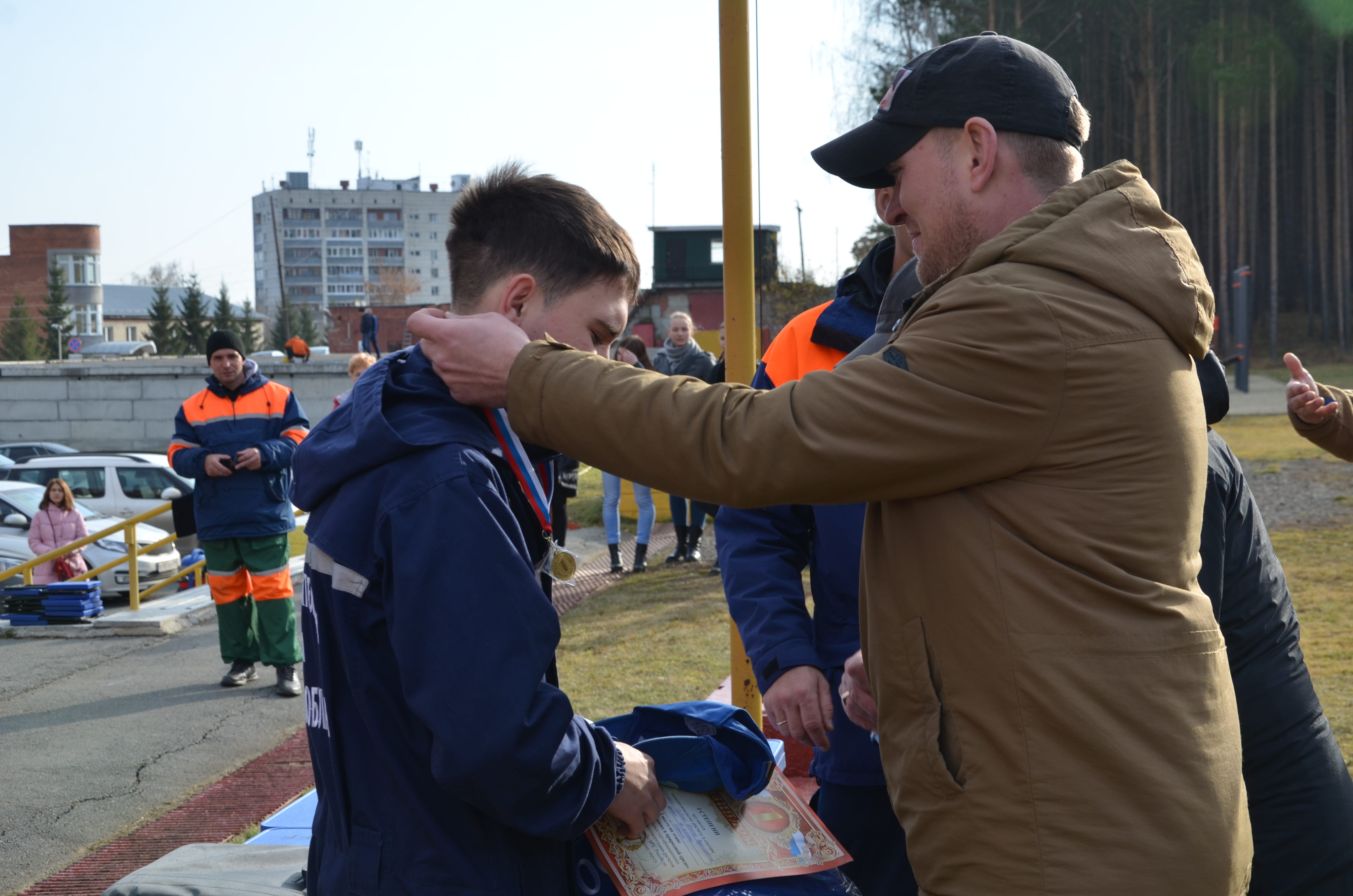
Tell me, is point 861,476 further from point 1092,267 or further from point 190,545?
point 190,545

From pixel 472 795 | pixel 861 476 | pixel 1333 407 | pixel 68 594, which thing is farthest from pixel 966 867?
pixel 68 594

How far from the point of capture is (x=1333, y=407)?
134 inches

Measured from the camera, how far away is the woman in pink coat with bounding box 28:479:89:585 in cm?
1238

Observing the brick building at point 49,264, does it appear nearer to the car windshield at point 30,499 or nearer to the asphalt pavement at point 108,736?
the car windshield at point 30,499

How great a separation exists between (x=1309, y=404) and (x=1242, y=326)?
3723 cm

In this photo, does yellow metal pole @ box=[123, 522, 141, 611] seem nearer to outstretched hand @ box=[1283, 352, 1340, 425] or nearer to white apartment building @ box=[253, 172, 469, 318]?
outstretched hand @ box=[1283, 352, 1340, 425]

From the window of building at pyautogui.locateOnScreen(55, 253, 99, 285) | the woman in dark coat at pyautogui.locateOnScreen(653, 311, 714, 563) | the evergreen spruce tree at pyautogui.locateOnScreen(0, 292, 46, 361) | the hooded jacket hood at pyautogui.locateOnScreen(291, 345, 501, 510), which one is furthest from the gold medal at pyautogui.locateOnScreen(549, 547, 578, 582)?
the window of building at pyautogui.locateOnScreen(55, 253, 99, 285)

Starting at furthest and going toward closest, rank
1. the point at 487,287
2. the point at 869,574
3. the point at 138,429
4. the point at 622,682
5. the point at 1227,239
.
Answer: the point at 1227,239, the point at 138,429, the point at 622,682, the point at 487,287, the point at 869,574

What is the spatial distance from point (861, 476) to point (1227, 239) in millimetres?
48411

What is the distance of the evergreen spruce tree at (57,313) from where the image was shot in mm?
71312

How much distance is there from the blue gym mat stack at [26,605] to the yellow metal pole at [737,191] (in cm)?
905

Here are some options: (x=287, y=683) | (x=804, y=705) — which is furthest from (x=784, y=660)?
(x=287, y=683)

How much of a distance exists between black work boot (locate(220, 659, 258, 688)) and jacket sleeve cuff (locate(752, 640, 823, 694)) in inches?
248

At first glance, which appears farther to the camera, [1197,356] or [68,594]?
[68,594]
